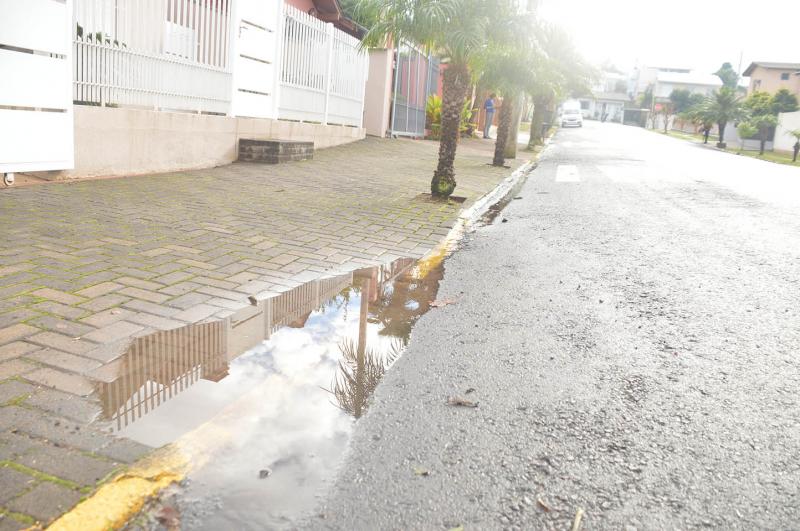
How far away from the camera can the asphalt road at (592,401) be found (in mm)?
2137

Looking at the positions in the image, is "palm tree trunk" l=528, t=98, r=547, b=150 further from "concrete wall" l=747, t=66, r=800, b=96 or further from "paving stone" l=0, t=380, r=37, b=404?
"concrete wall" l=747, t=66, r=800, b=96

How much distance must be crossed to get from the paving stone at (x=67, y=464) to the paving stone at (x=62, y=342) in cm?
95

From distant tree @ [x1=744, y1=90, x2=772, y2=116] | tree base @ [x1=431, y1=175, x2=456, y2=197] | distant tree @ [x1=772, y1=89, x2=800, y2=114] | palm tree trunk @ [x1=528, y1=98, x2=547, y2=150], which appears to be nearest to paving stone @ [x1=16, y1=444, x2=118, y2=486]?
tree base @ [x1=431, y1=175, x2=456, y2=197]

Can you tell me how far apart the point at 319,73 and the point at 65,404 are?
42.3 ft

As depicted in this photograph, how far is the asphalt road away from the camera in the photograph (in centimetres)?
214

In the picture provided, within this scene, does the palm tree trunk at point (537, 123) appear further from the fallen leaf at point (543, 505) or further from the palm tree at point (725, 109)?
the fallen leaf at point (543, 505)

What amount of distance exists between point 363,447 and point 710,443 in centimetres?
140

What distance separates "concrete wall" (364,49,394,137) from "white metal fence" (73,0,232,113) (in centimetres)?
893

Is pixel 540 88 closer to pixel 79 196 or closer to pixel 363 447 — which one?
pixel 79 196

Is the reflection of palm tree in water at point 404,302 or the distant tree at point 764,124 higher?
the distant tree at point 764,124

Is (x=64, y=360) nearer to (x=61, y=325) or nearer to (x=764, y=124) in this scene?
(x=61, y=325)

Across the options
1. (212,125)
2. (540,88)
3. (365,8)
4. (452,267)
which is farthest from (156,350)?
(540,88)

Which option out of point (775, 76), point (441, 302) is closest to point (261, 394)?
point (441, 302)

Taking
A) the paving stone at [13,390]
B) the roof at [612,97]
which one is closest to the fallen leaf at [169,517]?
the paving stone at [13,390]
